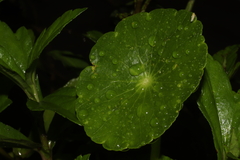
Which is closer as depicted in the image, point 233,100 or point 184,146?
point 233,100

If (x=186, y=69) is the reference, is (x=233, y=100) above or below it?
below

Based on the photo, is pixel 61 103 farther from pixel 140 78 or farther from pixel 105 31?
pixel 105 31

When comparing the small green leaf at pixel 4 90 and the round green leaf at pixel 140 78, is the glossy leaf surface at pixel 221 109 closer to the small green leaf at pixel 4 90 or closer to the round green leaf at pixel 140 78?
the round green leaf at pixel 140 78

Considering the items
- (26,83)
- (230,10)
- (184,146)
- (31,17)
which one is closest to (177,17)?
(26,83)

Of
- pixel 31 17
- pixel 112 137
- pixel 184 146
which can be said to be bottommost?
pixel 184 146

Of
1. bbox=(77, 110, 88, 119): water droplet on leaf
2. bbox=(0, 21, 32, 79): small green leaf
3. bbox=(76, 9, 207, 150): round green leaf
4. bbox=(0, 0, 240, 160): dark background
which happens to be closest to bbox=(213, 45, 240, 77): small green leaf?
bbox=(0, 0, 240, 160): dark background

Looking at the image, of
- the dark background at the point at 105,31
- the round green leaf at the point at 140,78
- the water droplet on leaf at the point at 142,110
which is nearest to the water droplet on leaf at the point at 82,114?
the round green leaf at the point at 140,78

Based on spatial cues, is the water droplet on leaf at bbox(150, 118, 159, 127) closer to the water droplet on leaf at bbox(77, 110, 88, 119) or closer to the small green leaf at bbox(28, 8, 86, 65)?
the water droplet on leaf at bbox(77, 110, 88, 119)

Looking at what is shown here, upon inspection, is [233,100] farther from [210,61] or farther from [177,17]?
[177,17]
